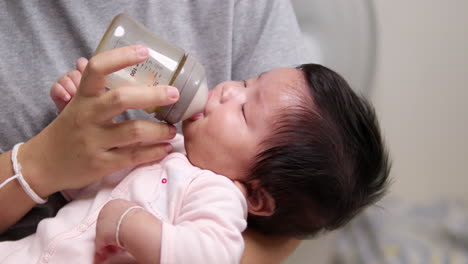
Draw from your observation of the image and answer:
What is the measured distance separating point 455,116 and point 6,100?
166cm

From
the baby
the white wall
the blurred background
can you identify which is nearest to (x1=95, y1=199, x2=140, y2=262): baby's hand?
the baby

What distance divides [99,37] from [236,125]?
1.44ft

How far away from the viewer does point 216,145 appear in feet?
2.87

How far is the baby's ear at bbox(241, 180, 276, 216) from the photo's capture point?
87 cm

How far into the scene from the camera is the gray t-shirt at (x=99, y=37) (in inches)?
38.8

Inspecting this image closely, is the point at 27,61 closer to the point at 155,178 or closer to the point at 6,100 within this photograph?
the point at 6,100

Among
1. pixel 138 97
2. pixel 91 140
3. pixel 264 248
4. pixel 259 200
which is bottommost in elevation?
pixel 264 248

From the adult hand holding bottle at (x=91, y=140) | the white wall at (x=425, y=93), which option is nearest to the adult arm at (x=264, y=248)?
the adult hand holding bottle at (x=91, y=140)

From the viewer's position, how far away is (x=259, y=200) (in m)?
0.88

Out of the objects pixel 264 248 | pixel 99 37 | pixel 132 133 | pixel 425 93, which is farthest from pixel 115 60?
pixel 425 93

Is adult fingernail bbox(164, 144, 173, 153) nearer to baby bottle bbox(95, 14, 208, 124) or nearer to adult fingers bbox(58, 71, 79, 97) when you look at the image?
baby bottle bbox(95, 14, 208, 124)

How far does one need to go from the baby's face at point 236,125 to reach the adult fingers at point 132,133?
0.28 feet

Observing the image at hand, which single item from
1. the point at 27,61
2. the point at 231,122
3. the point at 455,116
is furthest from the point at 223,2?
the point at 455,116

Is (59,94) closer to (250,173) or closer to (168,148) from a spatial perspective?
(168,148)
